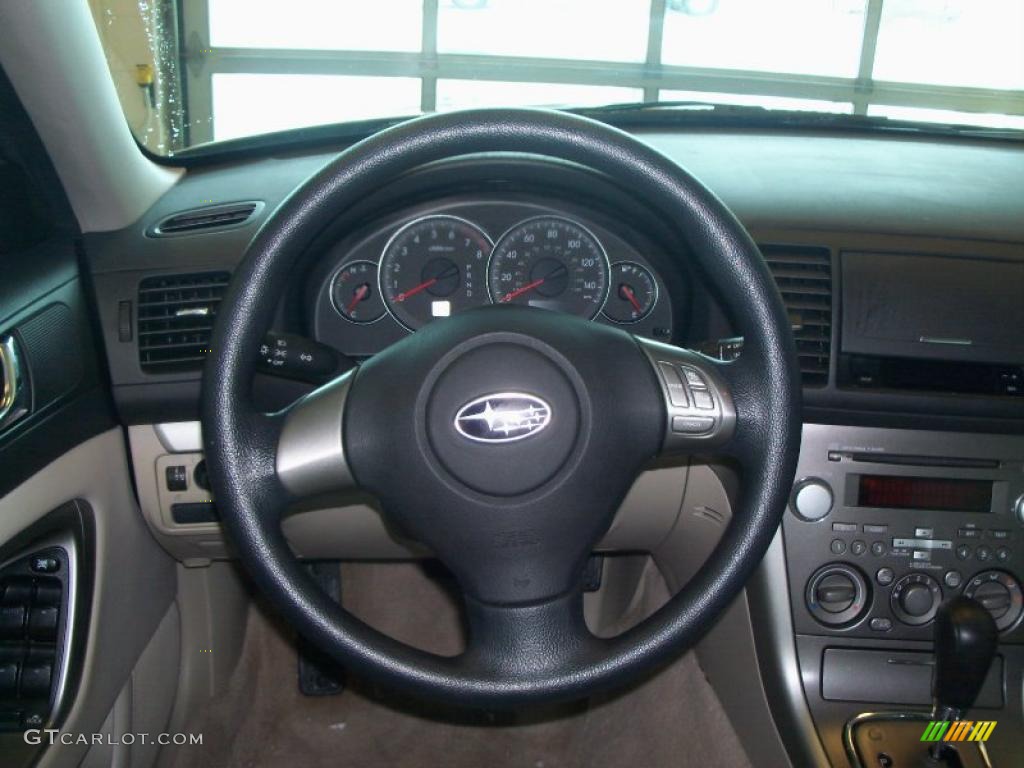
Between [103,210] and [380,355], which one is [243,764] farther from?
[380,355]

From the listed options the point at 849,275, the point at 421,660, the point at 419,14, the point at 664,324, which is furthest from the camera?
the point at 419,14

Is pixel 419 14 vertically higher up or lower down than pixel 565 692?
higher up

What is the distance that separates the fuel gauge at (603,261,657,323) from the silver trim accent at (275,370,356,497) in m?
0.65

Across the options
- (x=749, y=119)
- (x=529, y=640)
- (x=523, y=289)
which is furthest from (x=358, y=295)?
(x=749, y=119)

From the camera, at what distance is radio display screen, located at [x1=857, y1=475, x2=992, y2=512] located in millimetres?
1731

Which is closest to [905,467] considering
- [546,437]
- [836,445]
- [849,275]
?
[836,445]

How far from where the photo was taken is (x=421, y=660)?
1.18m

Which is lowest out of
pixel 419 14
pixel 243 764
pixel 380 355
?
pixel 243 764

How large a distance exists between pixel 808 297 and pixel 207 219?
39.3 inches

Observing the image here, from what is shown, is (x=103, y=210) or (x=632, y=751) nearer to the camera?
(x=103, y=210)

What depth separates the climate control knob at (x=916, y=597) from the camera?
1.73 m

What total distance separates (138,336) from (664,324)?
869mm

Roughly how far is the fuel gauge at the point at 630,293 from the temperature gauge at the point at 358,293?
39 cm

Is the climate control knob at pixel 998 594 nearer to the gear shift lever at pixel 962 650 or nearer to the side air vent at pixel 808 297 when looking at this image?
the gear shift lever at pixel 962 650
